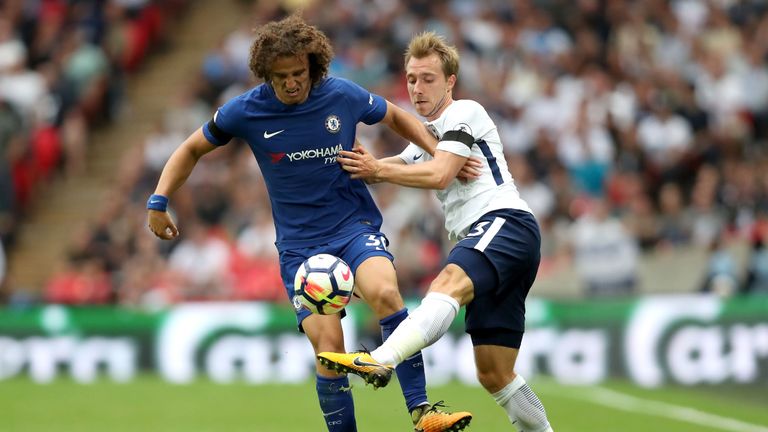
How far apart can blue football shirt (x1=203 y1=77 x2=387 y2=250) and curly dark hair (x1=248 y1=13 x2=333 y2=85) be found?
0.64 feet

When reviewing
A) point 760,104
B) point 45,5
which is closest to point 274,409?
point 760,104

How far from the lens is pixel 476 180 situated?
8.89m

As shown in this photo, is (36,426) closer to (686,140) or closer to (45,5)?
(686,140)

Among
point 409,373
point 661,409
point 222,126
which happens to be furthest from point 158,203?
point 661,409

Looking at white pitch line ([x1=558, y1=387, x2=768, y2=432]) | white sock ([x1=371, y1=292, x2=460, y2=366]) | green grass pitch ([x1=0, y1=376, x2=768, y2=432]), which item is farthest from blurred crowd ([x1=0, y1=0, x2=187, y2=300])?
white sock ([x1=371, y1=292, x2=460, y2=366])

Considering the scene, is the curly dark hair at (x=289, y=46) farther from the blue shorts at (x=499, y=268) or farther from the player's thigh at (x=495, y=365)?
the player's thigh at (x=495, y=365)

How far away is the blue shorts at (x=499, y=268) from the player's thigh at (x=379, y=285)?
0.41 m

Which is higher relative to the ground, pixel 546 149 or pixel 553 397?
pixel 546 149

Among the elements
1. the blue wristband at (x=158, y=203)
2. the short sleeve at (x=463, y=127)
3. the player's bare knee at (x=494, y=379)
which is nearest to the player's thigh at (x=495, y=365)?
the player's bare knee at (x=494, y=379)

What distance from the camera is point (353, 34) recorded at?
70.7 feet

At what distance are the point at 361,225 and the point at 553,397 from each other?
6.72 meters

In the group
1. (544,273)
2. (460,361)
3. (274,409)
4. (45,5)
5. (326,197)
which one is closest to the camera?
(326,197)

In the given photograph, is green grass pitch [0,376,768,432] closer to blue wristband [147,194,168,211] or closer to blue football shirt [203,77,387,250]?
blue football shirt [203,77,387,250]

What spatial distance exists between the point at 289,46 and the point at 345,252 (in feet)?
4.53
